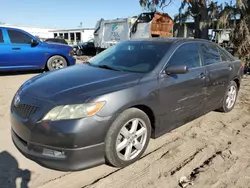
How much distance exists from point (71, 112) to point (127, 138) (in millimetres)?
806

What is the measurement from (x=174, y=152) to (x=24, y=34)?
687 centimetres

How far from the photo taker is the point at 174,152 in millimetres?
3549

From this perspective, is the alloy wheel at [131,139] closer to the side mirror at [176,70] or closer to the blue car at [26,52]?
the side mirror at [176,70]

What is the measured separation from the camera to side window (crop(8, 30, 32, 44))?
818cm

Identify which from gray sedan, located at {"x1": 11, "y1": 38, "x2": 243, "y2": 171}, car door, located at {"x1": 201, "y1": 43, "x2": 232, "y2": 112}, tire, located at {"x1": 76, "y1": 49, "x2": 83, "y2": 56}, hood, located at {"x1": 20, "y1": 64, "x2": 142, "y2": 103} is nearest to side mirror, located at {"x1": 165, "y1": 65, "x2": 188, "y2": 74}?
gray sedan, located at {"x1": 11, "y1": 38, "x2": 243, "y2": 171}

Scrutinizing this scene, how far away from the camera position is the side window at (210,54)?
4480 millimetres

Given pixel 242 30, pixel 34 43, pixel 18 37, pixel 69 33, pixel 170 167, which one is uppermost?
pixel 69 33

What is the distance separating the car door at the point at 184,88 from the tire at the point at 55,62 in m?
5.65

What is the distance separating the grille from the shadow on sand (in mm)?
639

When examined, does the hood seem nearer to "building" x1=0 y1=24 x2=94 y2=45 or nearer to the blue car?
the blue car

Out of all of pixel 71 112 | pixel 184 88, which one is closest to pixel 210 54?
pixel 184 88

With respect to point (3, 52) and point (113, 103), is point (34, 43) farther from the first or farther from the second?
point (113, 103)

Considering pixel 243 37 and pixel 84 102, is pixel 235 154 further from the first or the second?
pixel 243 37

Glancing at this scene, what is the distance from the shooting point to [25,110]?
292 cm
